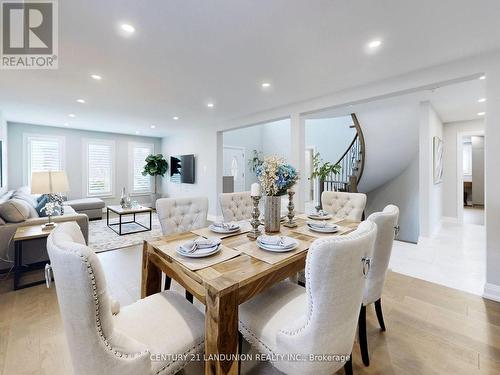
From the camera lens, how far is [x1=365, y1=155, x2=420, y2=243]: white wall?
550 centimetres

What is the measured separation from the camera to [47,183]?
2.93 metres

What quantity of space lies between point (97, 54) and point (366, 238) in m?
3.01

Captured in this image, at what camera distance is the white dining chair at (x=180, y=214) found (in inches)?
84.5

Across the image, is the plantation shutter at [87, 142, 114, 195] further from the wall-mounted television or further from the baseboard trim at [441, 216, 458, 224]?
the baseboard trim at [441, 216, 458, 224]

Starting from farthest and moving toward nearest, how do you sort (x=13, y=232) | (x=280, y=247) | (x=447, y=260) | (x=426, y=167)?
(x=426, y=167) → (x=447, y=260) → (x=13, y=232) → (x=280, y=247)

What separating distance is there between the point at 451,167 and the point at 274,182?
589 cm

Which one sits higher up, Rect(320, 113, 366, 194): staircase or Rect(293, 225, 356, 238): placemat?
Rect(320, 113, 366, 194): staircase

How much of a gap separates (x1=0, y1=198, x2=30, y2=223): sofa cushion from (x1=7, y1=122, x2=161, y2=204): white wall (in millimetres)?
4057

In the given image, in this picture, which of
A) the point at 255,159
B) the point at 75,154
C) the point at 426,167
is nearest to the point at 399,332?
the point at 426,167

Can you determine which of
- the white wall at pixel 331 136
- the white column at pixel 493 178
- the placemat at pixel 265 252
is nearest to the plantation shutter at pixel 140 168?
the white wall at pixel 331 136

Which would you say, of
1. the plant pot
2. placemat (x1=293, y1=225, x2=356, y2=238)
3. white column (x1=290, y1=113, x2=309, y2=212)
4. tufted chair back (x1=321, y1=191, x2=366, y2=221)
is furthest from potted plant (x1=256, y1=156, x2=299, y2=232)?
white column (x1=290, y1=113, x2=309, y2=212)

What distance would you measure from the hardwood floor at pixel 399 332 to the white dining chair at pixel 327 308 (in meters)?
0.60

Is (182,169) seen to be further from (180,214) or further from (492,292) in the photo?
(492,292)

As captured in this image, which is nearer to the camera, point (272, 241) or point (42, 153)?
point (272, 241)
